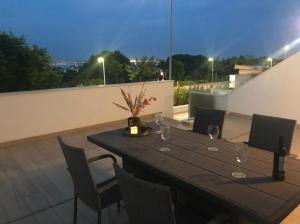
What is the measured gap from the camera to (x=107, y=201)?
6.66 feet

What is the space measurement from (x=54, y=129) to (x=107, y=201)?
3.13 meters

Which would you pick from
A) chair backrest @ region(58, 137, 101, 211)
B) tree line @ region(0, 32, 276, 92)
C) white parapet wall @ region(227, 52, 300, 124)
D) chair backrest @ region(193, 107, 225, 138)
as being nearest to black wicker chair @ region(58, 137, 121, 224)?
chair backrest @ region(58, 137, 101, 211)

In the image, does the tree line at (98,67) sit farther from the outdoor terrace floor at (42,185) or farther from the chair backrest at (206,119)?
the chair backrest at (206,119)

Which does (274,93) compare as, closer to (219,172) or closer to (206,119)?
(206,119)

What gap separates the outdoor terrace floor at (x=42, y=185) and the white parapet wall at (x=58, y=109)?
0.25 m

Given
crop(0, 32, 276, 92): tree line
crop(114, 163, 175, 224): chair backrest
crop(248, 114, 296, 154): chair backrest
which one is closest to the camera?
crop(114, 163, 175, 224): chair backrest

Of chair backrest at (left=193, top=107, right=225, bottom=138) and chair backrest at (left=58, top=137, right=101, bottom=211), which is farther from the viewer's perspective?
chair backrest at (left=193, top=107, right=225, bottom=138)

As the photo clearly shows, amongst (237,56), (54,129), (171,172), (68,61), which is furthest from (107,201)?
(237,56)

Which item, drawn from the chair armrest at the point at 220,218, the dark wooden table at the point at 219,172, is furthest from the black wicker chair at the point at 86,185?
the chair armrest at the point at 220,218

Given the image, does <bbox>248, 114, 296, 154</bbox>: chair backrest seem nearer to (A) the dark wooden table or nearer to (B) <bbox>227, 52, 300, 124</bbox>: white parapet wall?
(A) the dark wooden table

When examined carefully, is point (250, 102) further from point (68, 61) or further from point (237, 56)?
point (68, 61)

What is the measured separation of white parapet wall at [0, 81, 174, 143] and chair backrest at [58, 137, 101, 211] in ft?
9.50

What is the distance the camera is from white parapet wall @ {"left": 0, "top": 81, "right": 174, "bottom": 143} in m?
4.39

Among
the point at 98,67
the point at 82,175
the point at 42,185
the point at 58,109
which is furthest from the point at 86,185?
the point at 98,67
